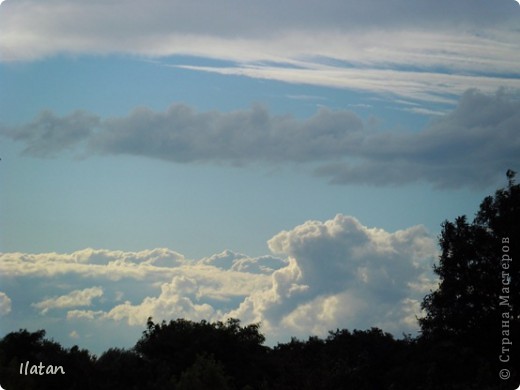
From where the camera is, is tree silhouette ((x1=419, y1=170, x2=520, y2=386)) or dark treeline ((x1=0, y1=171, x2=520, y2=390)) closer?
dark treeline ((x1=0, y1=171, x2=520, y2=390))

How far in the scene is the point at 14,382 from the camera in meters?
38.8

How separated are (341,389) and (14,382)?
862 inches

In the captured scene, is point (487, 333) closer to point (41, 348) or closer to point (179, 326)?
point (179, 326)

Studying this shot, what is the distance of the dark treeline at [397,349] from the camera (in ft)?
153

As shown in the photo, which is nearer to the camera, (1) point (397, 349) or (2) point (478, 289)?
(2) point (478, 289)

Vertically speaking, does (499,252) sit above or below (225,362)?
above

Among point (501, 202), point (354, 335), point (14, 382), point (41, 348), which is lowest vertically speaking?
point (14, 382)

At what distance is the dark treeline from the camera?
46.6 meters

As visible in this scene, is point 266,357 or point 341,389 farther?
point 266,357

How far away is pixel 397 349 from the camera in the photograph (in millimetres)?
60594

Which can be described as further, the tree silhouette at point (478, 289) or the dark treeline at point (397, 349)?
the tree silhouette at point (478, 289)

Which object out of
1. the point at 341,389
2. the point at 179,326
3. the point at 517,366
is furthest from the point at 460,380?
the point at 179,326

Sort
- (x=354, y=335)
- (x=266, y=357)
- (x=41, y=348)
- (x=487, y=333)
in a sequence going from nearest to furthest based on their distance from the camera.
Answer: (x=41, y=348) → (x=487, y=333) → (x=266, y=357) → (x=354, y=335)

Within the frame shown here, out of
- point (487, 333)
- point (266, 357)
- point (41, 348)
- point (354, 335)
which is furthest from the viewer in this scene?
point (354, 335)
